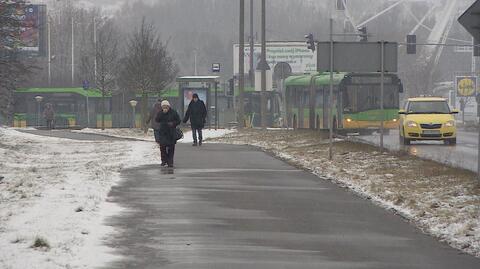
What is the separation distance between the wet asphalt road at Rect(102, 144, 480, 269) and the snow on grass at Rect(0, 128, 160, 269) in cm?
29

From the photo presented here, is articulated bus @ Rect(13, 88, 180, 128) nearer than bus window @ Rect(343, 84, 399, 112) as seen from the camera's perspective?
No

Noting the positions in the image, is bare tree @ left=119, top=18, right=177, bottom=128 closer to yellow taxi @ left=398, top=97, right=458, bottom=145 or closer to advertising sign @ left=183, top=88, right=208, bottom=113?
advertising sign @ left=183, top=88, right=208, bottom=113

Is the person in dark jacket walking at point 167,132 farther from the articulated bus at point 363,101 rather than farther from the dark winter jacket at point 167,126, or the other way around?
the articulated bus at point 363,101

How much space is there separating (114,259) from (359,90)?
115ft

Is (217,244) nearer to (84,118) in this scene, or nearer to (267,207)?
(267,207)

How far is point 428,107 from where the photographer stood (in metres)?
35.9

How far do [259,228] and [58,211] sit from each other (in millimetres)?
2639

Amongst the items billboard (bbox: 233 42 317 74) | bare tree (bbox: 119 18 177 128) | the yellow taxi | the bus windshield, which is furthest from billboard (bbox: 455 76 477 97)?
the yellow taxi

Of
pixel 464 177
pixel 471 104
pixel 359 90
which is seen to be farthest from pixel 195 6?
pixel 464 177

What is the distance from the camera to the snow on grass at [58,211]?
32.9 feet

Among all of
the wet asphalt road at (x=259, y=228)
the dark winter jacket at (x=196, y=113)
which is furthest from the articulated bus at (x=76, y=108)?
the wet asphalt road at (x=259, y=228)

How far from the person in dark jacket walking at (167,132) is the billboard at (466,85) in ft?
144

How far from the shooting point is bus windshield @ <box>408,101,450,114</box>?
35531 mm

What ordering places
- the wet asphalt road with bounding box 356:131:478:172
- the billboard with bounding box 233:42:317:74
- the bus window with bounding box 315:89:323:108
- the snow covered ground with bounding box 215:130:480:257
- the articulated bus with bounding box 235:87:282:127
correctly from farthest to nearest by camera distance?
1. the billboard with bounding box 233:42:317:74
2. the articulated bus with bounding box 235:87:282:127
3. the bus window with bounding box 315:89:323:108
4. the wet asphalt road with bounding box 356:131:478:172
5. the snow covered ground with bounding box 215:130:480:257
